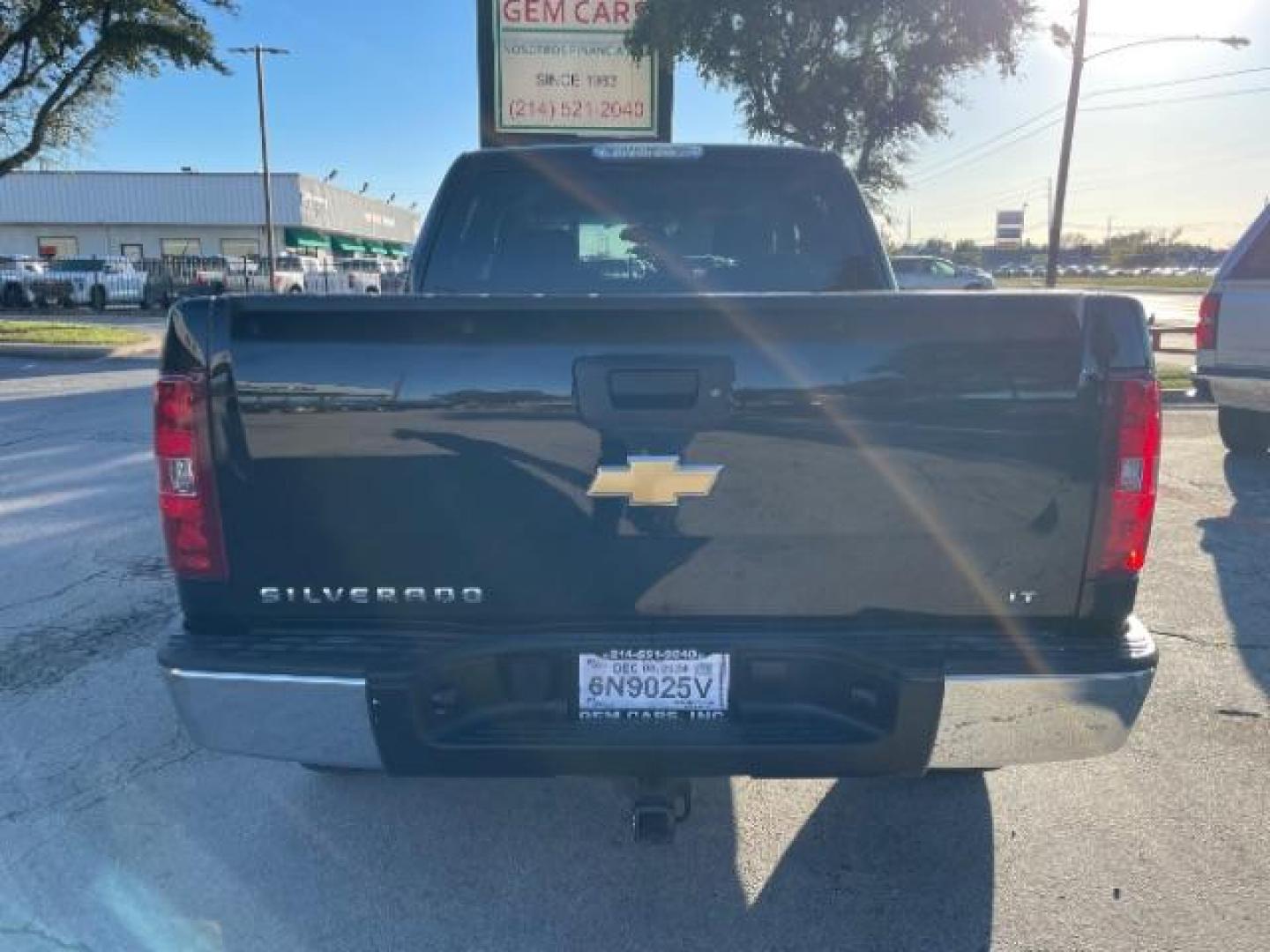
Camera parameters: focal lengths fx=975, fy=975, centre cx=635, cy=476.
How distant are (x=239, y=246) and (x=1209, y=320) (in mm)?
60353

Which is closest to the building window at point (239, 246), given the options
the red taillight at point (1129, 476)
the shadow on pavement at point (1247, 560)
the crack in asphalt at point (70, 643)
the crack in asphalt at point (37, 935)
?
the crack in asphalt at point (70, 643)

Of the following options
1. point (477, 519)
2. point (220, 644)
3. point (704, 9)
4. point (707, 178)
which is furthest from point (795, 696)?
point (704, 9)

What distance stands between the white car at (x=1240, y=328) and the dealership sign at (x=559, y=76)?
852 cm

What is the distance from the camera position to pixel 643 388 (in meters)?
2.14

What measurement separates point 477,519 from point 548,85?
1260 cm

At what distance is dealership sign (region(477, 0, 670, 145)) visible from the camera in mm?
13172

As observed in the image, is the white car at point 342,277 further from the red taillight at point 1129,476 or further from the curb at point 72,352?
the red taillight at point 1129,476

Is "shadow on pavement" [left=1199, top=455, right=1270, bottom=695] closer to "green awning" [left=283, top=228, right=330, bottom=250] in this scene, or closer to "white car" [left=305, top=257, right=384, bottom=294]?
"white car" [left=305, top=257, right=384, bottom=294]

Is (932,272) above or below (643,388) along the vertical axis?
above

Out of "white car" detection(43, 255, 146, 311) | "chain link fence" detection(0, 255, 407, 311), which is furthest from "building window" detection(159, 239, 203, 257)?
"white car" detection(43, 255, 146, 311)

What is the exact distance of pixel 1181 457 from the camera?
8.59 meters

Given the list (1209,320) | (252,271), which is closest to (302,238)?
(252,271)

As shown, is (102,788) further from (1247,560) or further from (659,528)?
(1247,560)

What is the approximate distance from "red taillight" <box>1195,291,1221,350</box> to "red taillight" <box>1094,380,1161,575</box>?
638cm
